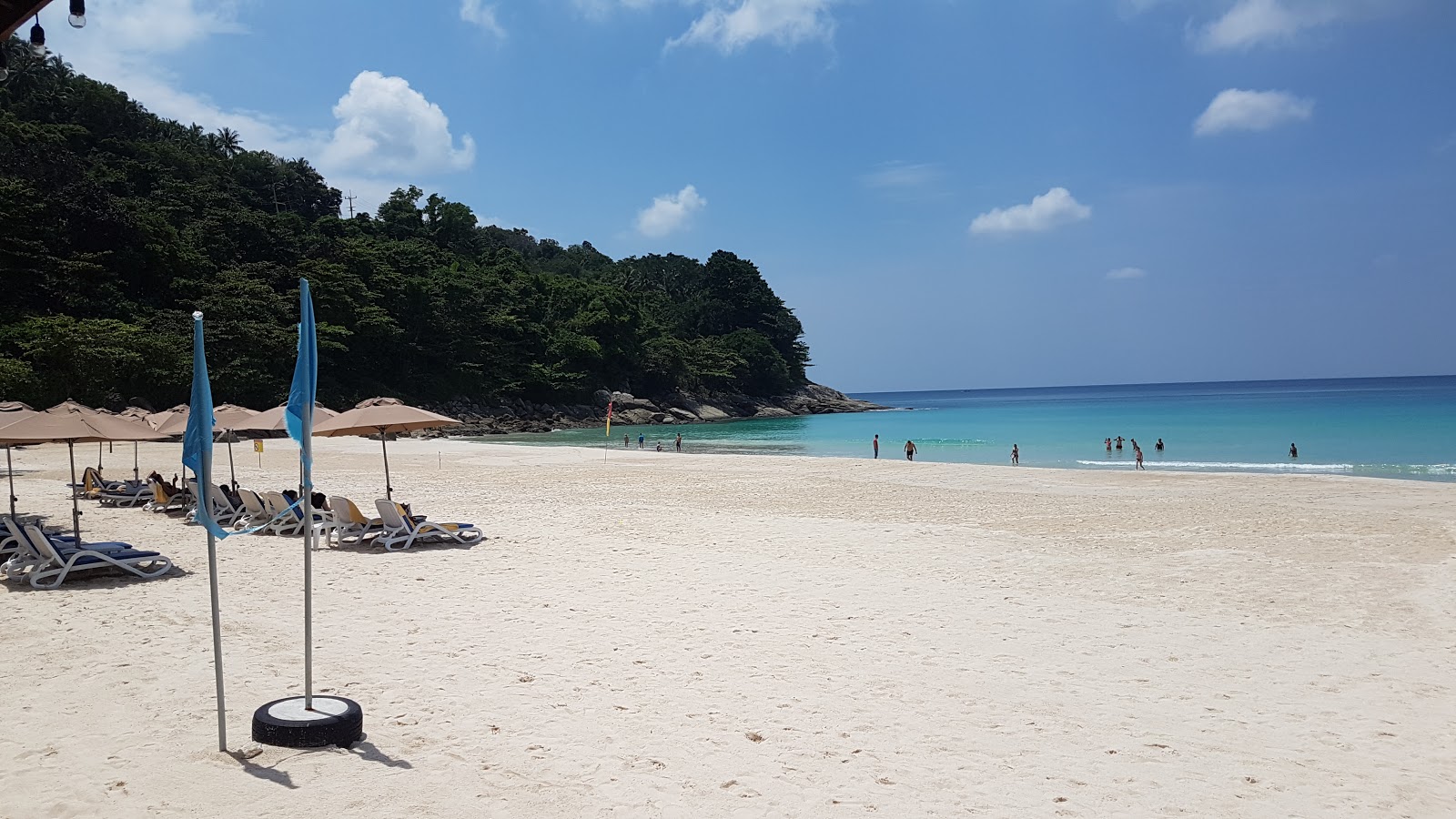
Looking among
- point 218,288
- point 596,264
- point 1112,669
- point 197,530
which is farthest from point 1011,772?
point 596,264

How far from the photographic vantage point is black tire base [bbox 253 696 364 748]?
4.66 m

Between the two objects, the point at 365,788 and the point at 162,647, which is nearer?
the point at 365,788

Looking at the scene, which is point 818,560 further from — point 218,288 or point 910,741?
point 218,288

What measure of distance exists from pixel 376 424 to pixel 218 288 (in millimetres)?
49084

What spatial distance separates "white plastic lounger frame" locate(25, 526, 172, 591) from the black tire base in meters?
5.68

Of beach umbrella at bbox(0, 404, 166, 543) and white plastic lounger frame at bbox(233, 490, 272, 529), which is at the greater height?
beach umbrella at bbox(0, 404, 166, 543)

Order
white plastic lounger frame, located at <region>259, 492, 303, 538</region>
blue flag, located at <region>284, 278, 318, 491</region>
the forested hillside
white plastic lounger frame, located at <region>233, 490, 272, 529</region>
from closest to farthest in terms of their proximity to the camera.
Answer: blue flag, located at <region>284, 278, 318, 491</region> < white plastic lounger frame, located at <region>259, 492, 303, 538</region> < white plastic lounger frame, located at <region>233, 490, 272, 529</region> < the forested hillside

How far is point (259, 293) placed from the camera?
54.9 m

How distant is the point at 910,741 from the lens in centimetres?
493

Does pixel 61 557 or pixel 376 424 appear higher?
pixel 376 424

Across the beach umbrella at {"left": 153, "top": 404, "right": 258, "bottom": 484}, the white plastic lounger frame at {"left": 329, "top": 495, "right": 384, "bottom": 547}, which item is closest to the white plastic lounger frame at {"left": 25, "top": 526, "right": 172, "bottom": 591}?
the white plastic lounger frame at {"left": 329, "top": 495, "right": 384, "bottom": 547}

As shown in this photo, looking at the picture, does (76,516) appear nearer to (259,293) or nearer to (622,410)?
(259,293)

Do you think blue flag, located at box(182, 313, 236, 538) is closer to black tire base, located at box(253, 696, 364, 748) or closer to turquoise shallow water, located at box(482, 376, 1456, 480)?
black tire base, located at box(253, 696, 364, 748)

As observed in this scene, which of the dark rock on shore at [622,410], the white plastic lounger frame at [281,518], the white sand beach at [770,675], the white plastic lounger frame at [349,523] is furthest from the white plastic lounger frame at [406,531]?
the dark rock on shore at [622,410]
